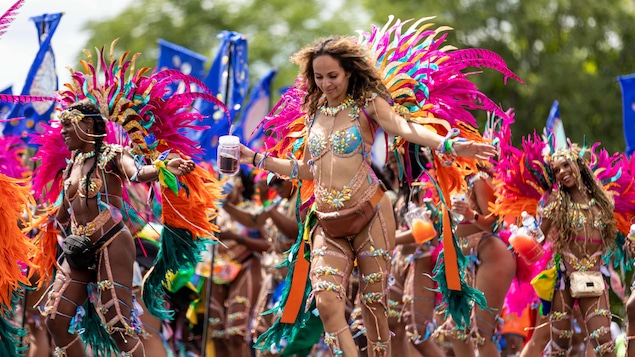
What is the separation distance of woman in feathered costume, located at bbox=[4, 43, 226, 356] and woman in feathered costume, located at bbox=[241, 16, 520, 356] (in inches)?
34.2

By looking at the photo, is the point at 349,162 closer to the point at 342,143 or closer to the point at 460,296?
the point at 342,143

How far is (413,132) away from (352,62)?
2.08 ft

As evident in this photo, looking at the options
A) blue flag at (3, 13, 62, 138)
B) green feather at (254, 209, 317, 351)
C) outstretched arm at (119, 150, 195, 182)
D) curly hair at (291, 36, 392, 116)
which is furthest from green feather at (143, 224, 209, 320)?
blue flag at (3, 13, 62, 138)

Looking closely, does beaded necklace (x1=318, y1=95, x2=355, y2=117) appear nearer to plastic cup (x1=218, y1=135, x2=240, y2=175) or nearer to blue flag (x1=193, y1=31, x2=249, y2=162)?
plastic cup (x1=218, y1=135, x2=240, y2=175)

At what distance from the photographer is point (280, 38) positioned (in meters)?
34.4

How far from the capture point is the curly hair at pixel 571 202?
364 inches

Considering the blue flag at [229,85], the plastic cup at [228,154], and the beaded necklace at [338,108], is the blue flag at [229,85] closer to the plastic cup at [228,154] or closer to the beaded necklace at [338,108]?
the beaded necklace at [338,108]

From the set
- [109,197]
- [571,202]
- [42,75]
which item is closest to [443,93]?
[571,202]

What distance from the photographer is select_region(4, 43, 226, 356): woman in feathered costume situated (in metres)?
7.97

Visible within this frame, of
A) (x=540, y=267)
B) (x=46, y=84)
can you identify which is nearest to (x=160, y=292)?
(x=540, y=267)

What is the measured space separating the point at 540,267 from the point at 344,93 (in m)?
3.33

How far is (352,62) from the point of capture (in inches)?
290

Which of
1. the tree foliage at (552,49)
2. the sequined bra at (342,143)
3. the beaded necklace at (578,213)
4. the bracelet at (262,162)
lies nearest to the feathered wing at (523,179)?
the beaded necklace at (578,213)

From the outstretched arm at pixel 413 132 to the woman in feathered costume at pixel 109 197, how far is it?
1246 mm
